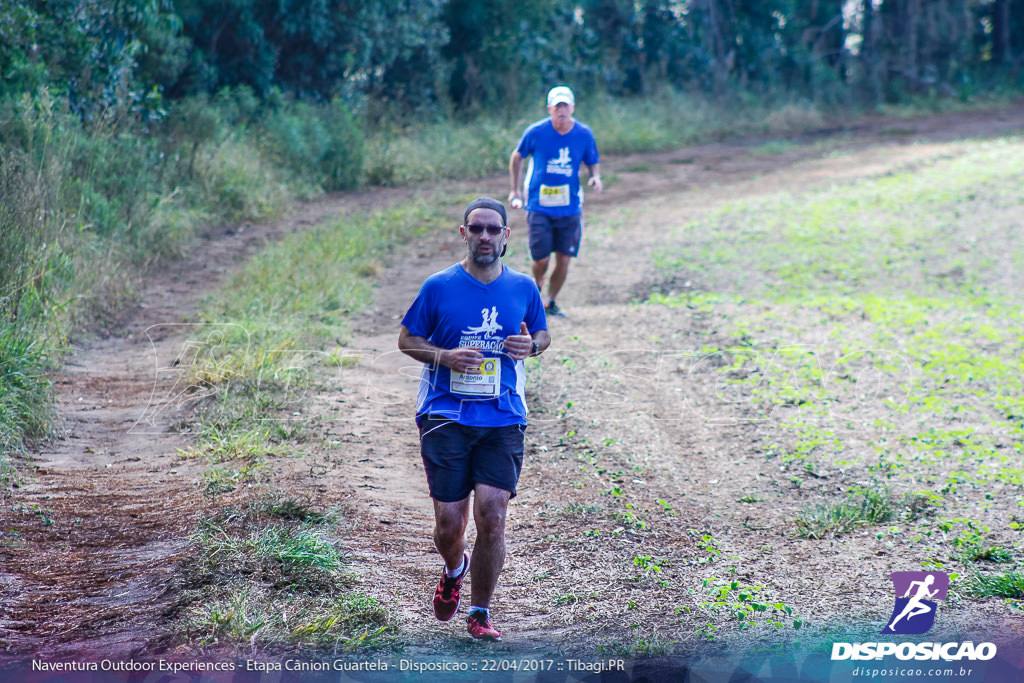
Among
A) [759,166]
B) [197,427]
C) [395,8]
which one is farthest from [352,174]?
[197,427]

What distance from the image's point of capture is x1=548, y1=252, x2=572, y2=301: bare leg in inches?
350

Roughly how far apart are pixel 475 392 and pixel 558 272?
16.7ft

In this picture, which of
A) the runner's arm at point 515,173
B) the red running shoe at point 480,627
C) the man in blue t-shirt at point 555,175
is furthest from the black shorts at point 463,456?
the runner's arm at point 515,173

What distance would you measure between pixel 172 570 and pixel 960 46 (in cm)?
3317

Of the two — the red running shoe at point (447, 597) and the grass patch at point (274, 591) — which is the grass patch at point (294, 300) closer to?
the grass patch at point (274, 591)

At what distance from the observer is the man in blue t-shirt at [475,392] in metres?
4.05

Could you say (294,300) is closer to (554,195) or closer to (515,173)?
(515,173)

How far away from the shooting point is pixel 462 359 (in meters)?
3.99

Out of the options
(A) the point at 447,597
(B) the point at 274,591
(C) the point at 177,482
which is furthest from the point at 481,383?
(C) the point at 177,482

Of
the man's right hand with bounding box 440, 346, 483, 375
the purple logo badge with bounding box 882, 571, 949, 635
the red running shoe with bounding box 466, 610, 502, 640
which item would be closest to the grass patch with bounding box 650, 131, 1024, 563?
the purple logo badge with bounding box 882, 571, 949, 635

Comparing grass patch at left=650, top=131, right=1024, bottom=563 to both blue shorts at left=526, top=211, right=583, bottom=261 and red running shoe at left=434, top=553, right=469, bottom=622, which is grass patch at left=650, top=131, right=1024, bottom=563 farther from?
red running shoe at left=434, top=553, right=469, bottom=622

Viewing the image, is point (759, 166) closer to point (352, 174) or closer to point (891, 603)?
point (352, 174)

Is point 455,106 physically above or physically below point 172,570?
above

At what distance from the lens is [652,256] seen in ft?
39.8
